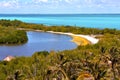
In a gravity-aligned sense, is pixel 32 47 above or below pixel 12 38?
above

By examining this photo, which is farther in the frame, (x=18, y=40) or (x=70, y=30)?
(x=70, y=30)

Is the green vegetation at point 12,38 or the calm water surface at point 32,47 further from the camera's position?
the green vegetation at point 12,38

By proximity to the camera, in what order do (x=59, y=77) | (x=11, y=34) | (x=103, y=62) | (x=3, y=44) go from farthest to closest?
(x=11, y=34)
(x=3, y=44)
(x=103, y=62)
(x=59, y=77)

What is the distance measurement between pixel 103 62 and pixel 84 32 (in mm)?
85433

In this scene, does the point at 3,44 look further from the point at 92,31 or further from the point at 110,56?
the point at 110,56

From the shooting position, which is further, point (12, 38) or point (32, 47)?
point (12, 38)

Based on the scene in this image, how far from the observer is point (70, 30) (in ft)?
432

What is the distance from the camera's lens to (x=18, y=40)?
101125 mm

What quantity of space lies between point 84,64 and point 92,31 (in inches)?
3301

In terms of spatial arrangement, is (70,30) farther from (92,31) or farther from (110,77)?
(110,77)

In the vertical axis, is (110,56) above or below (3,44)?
above

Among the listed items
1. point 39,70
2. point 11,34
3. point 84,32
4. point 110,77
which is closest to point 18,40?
point 11,34

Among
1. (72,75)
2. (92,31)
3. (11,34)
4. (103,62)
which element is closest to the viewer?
(72,75)

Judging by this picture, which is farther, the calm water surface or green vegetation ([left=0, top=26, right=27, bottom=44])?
green vegetation ([left=0, top=26, right=27, bottom=44])
